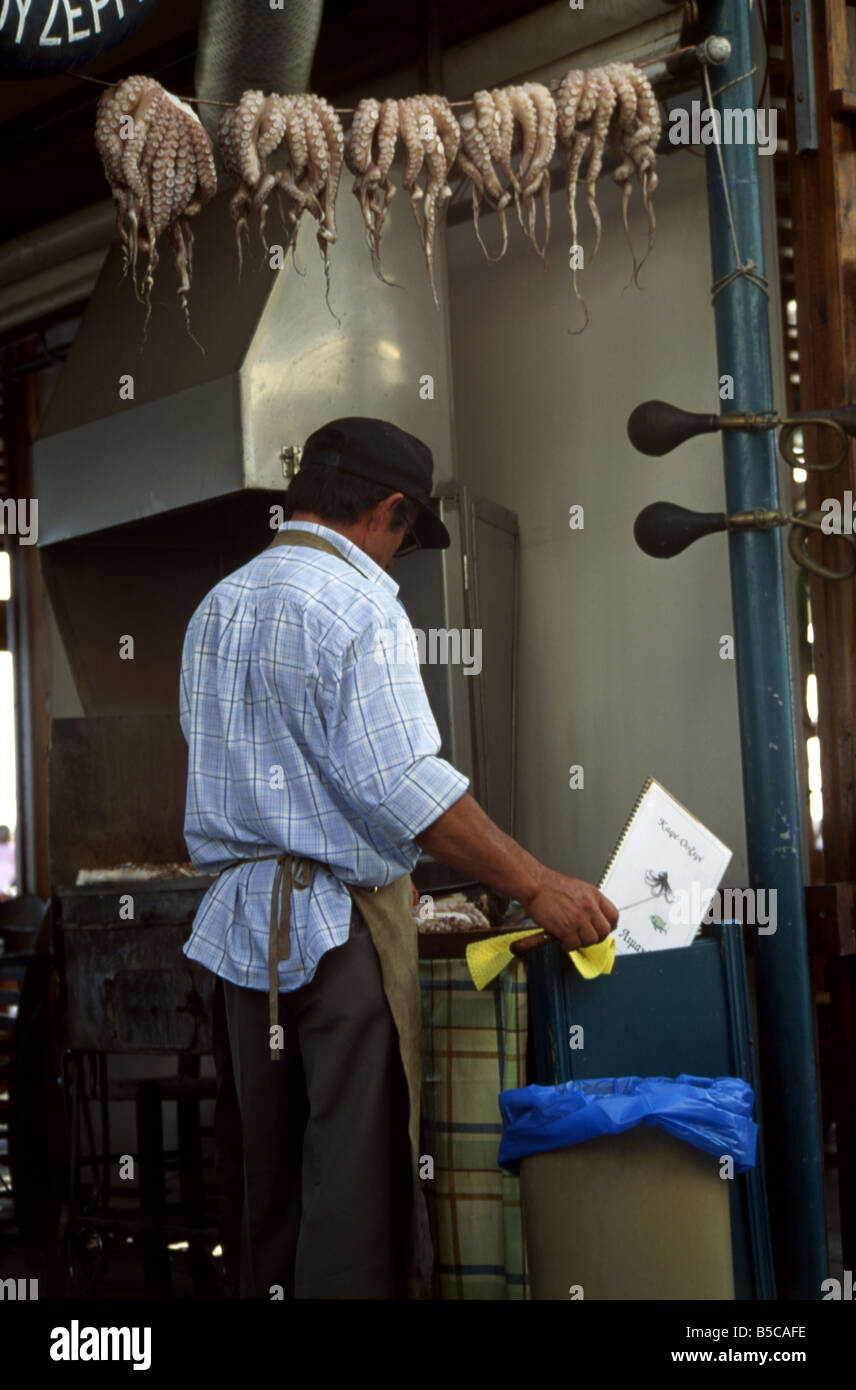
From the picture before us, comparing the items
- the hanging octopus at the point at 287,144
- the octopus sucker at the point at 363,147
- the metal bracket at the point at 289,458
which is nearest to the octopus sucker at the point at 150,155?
the hanging octopus at the point at 287,144

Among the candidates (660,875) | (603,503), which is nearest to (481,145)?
(603,503)

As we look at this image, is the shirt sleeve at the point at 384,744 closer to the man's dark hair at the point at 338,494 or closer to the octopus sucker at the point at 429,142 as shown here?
the man's dark hair at the point at 338,494

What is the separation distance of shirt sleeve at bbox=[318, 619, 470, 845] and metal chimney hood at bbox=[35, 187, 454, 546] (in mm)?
1632

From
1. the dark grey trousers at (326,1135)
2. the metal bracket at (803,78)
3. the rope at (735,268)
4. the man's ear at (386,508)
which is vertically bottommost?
the dark grey trousers at (326,1135)

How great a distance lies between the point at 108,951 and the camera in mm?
3926

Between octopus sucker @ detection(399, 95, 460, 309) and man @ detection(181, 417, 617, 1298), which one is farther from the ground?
octopus sucker @ detection(399, 95, 460, 309)

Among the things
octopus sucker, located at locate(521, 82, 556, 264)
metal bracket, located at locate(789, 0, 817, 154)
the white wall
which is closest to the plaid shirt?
octopus sucker, located at locate(521, 82, 556, 264)

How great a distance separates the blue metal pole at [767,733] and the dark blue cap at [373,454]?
A: 0.99m

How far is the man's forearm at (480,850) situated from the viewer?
2.52 metres

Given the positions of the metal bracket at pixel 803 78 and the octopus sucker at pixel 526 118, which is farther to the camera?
the metal bracket at pixel 803 78

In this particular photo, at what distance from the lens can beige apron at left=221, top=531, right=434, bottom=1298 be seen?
2.57 meters

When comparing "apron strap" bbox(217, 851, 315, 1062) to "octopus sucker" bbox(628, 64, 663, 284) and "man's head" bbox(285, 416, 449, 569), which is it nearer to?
"man's head" bbox(285, 416, 449, 569)

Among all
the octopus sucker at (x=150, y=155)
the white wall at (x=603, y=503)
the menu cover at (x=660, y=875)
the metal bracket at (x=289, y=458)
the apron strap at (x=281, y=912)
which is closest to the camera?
the apron strap at (x=281, y=912)

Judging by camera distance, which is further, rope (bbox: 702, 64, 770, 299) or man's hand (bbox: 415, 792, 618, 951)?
rope (bbox: 702, 64, 770, 299)
